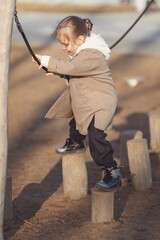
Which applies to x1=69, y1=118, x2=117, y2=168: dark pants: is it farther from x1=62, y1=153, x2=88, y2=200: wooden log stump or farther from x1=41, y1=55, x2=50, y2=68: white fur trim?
x1=41, y1=55, x2=50, y2=68: white fur trim

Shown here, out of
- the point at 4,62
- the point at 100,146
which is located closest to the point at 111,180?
the point at 100,146

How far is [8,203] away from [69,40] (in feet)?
4.90

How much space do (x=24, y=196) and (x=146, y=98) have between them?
494 centimetres

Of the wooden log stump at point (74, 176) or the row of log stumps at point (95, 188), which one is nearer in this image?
the row of log stumps at point (95, 188)

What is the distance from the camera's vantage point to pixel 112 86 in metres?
5.00

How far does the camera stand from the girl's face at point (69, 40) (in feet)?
15.7

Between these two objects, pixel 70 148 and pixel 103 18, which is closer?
pixel 70 148

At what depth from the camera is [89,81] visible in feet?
16.1

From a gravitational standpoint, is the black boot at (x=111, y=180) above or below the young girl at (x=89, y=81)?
below

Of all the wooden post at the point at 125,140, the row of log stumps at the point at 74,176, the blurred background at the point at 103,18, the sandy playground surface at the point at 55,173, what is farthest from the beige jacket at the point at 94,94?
the blurred background at the point at 103,18

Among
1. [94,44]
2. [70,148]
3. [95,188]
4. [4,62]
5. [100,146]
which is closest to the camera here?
[4,62]

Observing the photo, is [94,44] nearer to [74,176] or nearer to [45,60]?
[45,60]

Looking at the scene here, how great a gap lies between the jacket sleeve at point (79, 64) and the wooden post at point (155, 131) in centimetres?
233

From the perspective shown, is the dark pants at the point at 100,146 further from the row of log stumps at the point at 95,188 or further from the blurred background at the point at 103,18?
the blurred background at the point at 103,18
